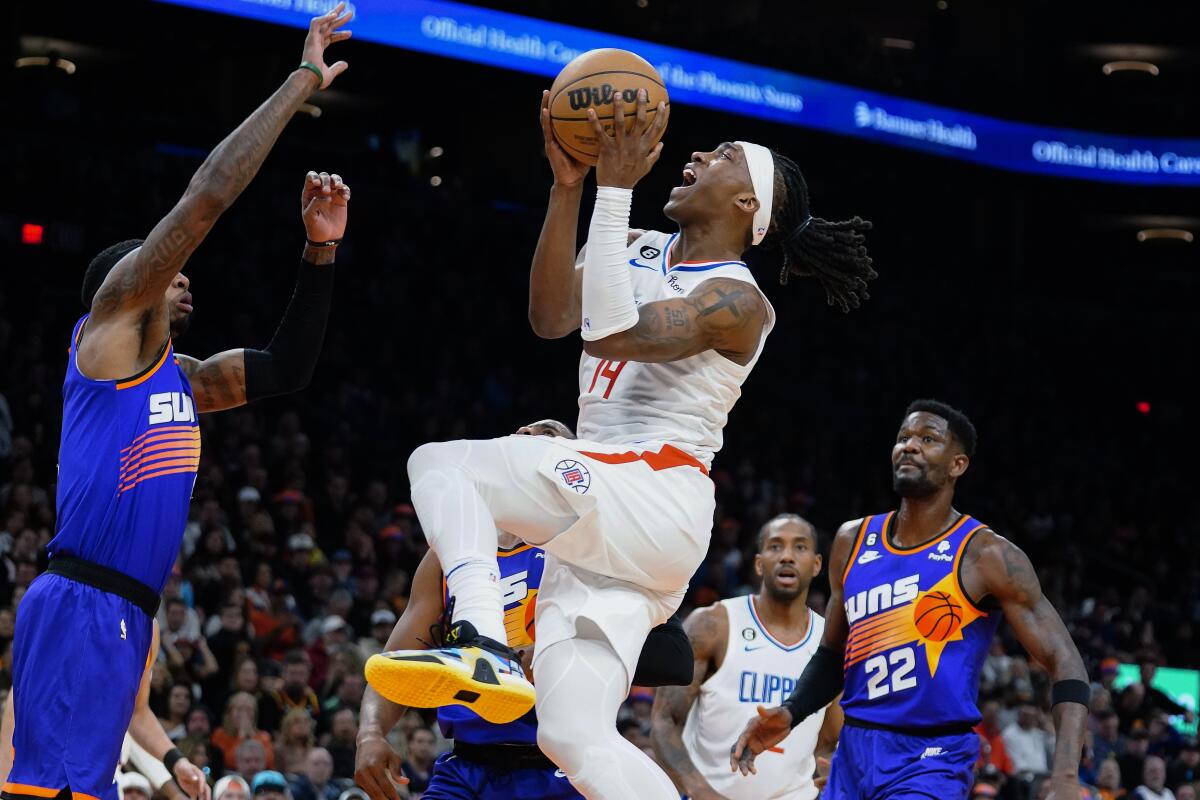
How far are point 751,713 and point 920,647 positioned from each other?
1.83 m

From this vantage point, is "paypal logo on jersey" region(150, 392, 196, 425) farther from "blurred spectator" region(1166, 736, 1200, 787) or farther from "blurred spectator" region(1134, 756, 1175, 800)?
"blurred spectator" region(1166, 736, 1200, 787)

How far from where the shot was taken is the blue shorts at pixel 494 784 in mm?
5508

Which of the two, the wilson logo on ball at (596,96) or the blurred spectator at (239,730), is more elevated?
the wilson logo on ball at (596,96)

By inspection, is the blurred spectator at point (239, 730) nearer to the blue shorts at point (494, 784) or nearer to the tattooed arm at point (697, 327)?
the blue shorts at point (494, 784)

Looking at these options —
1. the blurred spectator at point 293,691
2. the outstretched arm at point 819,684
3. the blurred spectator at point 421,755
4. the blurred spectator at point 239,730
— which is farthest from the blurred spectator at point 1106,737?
the outstretched arm at point 819,684

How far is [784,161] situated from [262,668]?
6607 millimetres

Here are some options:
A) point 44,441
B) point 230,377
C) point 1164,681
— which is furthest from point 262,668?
point 1164,681

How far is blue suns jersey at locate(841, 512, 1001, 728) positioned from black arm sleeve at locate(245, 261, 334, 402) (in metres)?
2.41

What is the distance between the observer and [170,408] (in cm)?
479

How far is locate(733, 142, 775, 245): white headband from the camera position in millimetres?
4973

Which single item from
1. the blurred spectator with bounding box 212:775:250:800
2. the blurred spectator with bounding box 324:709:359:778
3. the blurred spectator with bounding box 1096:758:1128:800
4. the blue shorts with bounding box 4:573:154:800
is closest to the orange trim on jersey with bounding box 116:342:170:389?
the blue shorts with bounding box 4:573:154:800

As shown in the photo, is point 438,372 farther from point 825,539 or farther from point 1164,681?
point 1164,681

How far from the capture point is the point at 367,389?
56.0 feet

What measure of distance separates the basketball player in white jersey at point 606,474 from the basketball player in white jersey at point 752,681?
3083 mm
